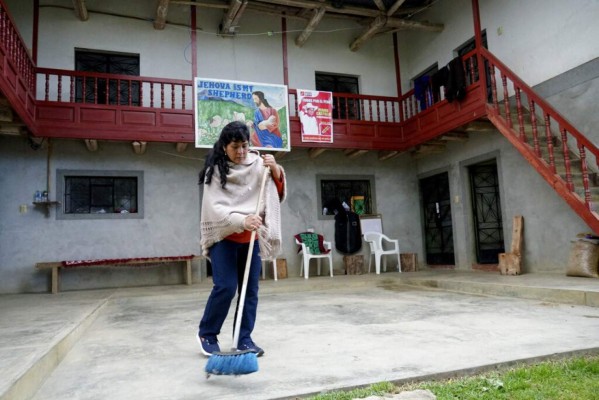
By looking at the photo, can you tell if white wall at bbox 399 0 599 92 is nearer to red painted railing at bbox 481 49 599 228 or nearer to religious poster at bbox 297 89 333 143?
red painted railing at bbox 481 49 599 228

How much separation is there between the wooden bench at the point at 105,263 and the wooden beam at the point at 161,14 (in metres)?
4.55

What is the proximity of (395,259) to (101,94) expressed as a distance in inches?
270

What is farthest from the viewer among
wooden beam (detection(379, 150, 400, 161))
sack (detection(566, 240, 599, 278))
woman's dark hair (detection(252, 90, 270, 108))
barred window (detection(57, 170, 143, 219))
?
wooden beam (detection(379, 150, 400, 161))

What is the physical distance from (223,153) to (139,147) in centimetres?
584

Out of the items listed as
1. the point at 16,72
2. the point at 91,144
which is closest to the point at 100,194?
the point at 91,144

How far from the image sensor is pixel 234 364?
203 cm

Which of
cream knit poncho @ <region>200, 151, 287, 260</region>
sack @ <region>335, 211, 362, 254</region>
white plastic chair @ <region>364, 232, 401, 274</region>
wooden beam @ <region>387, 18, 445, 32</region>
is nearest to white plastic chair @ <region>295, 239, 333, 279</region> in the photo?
sack @ <region>335, 211, 362, 254</region>

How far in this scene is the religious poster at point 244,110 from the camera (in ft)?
24.4

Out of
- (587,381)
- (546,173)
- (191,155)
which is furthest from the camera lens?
(191,155)

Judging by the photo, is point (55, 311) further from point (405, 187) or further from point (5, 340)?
point (405, 187)

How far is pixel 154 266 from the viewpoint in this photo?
795 centimetres

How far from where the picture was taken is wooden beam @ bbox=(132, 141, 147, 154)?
24.8 feet

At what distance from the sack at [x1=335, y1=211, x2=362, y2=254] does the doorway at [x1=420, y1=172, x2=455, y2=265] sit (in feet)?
5.76

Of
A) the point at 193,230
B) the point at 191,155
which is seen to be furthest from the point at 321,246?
the point at 191,155
